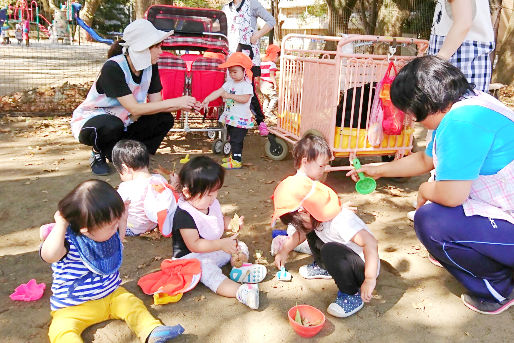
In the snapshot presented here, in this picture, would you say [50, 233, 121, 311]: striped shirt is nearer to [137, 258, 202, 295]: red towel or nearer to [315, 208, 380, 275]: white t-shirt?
[137, 258, 202, 295]: red towel

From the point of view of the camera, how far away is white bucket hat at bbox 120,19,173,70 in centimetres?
372

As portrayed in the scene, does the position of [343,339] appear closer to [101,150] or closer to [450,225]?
[450,225]

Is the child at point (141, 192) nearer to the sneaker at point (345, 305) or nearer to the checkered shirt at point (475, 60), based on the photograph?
the sneaker at point (345, 305)

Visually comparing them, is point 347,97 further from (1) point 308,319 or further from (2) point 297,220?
(1) point 308,319

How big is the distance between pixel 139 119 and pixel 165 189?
1.75 metres

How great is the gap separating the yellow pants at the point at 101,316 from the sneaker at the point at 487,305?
5.23 feet

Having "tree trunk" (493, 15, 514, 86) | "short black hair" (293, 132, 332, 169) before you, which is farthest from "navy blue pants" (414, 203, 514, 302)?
"tree trunk" (493, 15, 514, 86)

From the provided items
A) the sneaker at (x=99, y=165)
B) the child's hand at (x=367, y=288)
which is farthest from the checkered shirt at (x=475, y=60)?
the sneaker at (x=99, y=165)

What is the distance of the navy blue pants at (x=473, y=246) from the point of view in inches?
85.5

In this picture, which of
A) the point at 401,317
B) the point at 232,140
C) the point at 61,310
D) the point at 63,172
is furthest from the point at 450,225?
the point at 63,172

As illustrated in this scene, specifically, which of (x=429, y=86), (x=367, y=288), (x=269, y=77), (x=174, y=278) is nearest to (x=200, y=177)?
(x=174, y=278)

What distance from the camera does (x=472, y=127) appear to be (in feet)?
6.49

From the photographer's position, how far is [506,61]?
10203 millimetres

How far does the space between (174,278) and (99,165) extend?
2.20 meters
